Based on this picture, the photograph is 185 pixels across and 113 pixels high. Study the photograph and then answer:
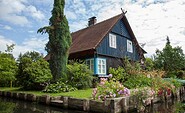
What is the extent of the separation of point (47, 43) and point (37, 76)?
9.46 ft

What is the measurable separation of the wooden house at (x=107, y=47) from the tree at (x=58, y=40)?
294 cm

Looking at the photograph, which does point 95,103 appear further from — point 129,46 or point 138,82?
point 129,46

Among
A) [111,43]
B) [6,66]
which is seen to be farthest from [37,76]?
[111,43]

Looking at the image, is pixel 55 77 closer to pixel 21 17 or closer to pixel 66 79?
pixel 66 79

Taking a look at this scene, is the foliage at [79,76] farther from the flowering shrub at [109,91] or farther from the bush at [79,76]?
the flowering shrub at [109,91]

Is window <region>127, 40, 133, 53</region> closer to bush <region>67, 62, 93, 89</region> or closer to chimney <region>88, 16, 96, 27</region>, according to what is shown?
chimney <region>88, 16, 96, 27</region>

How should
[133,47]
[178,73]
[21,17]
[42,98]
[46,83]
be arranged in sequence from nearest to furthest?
[42,98] → [21,17] → [46,83] → [133,47] → [178,73]

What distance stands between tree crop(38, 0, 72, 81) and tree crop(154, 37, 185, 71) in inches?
794

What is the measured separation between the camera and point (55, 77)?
15922 millimetres

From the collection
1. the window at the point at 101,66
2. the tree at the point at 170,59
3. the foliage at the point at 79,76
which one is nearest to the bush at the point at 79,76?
the foliage at the point at 79,76

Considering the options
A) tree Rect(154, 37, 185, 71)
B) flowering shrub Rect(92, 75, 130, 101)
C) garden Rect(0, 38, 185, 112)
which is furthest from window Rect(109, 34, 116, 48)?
tree Rect(154, 37, 185, 71)

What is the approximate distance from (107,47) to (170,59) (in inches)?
639

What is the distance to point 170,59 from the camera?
→ 31.9 m

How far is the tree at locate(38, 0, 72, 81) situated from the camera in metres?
16.0
